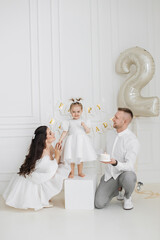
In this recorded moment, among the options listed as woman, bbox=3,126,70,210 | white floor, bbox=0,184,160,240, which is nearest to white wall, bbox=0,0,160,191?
woman, bbox=3,126,70,210

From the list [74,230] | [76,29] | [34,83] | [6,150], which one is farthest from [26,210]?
[76,29]

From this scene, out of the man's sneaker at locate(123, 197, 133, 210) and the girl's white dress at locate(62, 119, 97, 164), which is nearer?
the man's sneaker at locate(123, 197, 133, 210)

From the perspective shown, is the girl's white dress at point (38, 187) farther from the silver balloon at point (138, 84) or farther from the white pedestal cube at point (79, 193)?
the silver balloon at point (138, 84)

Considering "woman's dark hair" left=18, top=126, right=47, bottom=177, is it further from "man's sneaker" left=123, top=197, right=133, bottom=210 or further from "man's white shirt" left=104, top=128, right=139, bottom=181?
"man's sneaker" left=123, top=197, right=133, bottom=210

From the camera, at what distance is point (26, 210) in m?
3.00

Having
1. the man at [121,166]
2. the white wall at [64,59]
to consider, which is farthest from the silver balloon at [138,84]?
the man at [121,166]

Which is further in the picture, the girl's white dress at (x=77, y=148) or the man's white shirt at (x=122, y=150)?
the girl's white dress at (x=77, y=148)

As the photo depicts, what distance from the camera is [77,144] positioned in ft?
10.5

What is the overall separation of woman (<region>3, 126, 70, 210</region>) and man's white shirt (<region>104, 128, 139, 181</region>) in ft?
1.73

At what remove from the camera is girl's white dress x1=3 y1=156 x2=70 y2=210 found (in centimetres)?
296

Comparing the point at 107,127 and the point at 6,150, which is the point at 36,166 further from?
the point at 107,127

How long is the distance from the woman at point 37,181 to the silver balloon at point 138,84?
1.19 m

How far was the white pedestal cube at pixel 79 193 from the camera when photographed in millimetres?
2969

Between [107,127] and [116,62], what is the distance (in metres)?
0.89
